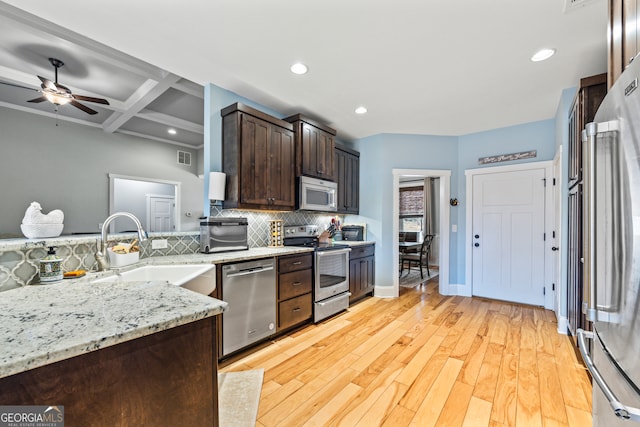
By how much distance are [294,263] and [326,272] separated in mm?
589

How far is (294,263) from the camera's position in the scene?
9.74ft

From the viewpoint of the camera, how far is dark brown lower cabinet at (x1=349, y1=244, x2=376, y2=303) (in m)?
3.88

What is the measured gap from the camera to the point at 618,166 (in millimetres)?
919

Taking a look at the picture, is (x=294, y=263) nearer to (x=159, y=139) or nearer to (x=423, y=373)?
(x=423, y=373)

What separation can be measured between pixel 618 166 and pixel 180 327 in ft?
5.21

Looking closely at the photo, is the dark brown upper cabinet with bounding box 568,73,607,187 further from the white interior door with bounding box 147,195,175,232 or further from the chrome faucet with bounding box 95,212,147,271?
the white interior door with bounding box 147,195,175,232

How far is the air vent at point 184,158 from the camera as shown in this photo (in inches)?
235

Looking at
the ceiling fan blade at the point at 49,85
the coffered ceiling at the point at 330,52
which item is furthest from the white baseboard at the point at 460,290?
the ceiling fan blade at the point at 49,85

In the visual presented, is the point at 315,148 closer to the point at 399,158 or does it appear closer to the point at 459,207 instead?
the point at 399,158

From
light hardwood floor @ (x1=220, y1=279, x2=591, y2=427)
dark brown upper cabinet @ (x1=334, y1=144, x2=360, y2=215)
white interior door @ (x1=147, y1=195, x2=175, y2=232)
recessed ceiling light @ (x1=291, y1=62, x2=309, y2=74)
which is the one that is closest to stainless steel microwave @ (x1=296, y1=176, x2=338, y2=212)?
dark brown upper cabinet @ (x1=334, y1=144, x2=360, y2=215)

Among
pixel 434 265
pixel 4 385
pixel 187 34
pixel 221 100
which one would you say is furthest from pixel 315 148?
pixel 434 265

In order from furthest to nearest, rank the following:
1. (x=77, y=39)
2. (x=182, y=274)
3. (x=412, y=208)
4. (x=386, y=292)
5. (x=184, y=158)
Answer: (x=412, y=208), (x=184, y=158), (x=386, y=292), (x=77, y=39), (x=182, y=274)

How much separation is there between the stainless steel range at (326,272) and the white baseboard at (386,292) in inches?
34.4

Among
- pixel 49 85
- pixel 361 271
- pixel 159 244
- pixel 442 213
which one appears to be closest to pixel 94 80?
pixel 49 85
